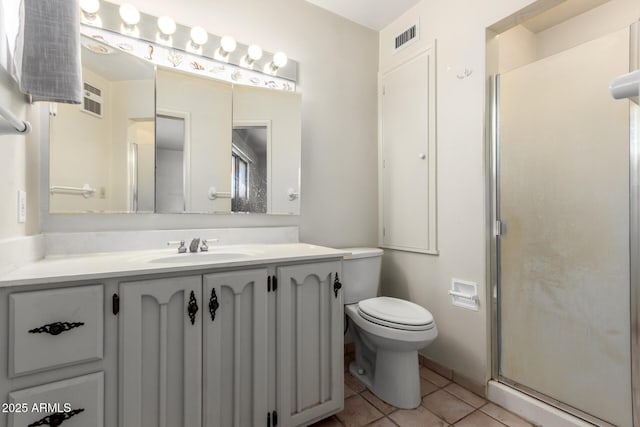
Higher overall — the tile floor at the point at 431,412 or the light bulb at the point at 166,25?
the light bulb at the point at 166,25

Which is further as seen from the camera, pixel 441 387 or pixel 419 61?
pixel 419 61

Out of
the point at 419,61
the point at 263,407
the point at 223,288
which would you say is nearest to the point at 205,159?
the point at 223,288

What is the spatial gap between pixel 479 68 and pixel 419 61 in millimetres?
469

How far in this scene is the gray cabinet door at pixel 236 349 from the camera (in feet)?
3.74

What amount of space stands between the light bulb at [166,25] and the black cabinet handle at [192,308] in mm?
1419

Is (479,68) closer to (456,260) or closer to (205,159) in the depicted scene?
(456,260)

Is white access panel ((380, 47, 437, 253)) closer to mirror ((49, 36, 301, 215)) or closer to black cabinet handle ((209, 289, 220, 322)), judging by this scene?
mirror ((49, 36, 301, 215))

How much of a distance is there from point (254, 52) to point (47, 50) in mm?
1095

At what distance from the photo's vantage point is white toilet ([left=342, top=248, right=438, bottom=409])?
1552 millimetres

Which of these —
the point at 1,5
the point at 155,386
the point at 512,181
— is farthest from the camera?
the point at 512,181

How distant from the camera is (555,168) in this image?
1.53 m

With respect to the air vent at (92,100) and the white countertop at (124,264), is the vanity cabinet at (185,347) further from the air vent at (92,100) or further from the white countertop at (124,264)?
the air vent at (92,100)

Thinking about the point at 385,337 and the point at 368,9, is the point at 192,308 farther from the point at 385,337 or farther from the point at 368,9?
the point at 368,9


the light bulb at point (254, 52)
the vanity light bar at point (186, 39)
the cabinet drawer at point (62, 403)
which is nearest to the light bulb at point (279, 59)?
the vanity light bar at point (186, 39)
